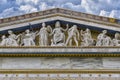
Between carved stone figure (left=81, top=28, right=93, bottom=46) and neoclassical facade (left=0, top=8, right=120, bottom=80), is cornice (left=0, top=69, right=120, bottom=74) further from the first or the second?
carved stone figure (left=81, top=28, right=93, bottom=46)

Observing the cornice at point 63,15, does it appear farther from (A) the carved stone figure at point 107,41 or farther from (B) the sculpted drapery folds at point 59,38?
(A) the carved stone figure at point 107,41

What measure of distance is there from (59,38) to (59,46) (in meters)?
0.40

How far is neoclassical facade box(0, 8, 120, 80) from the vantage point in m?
15.6

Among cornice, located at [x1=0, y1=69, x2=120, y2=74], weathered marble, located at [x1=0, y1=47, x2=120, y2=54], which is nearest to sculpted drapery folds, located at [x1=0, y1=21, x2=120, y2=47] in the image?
weathered marble, located at [x1=0, y1=47, x2=120, y2=54]

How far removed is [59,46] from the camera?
52.1ft

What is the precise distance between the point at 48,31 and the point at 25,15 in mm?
1177

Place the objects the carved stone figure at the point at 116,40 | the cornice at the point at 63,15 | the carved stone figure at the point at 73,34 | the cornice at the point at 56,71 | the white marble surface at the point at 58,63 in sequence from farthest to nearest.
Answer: the cornice at the point at 63,15 < the carved stone figure at the point at 73,34 < the carved stone figure at the point at 116,40 < the white marble surface at the point at 58,63 < the cornice at the point at 56,71

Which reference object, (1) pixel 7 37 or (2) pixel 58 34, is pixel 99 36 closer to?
(2) pixel 58 34

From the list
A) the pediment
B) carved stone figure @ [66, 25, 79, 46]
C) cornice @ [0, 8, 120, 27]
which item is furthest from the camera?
cornice @ [0, 8, 120, 27]

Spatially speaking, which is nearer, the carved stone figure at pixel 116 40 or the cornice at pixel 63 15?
the carved stone figure at pixel 116 40

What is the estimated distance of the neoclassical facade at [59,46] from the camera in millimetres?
15606

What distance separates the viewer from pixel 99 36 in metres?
16.2

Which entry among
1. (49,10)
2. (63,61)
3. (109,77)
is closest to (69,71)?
(63,61)

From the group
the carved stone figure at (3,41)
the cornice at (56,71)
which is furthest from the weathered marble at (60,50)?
the cornice at (56,71)
